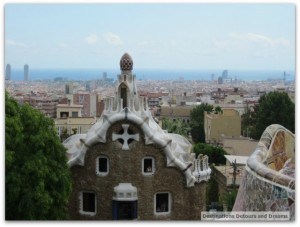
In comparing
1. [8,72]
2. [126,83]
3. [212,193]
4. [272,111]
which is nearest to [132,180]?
[126,83]

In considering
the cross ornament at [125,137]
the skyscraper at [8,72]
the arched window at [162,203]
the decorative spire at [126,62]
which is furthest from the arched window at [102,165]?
the skyscraper at [8,72]

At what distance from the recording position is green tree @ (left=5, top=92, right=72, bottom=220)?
40.3 feet

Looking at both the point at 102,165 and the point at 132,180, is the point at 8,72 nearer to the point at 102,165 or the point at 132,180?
the point at 102,165

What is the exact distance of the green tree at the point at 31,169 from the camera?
40.3 feet

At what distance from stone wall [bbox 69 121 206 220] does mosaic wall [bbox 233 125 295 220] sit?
276 cm

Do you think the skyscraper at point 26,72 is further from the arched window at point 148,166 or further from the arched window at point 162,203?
the arched window at point 162,203

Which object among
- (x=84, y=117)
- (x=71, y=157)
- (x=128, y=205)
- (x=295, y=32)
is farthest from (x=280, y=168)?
(x=84, y=117)

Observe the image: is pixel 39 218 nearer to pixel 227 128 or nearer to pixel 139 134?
pixel 139 134

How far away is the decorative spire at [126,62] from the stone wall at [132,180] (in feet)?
5.05

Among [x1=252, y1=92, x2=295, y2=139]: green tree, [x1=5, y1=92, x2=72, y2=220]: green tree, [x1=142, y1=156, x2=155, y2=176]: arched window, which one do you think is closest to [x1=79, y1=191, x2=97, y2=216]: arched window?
[x1=142, y1=156, x2=155, y2=176]: arched window

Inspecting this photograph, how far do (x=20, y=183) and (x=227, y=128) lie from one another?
83.2ft

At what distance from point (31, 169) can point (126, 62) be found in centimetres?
442

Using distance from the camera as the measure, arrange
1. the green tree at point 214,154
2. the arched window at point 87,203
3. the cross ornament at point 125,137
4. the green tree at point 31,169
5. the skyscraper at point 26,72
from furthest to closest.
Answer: the green tree at point 214,154 → the arched window at point 87,203 → the cross ornament at point 125,137 → the skyscraper at point 26,72 → the green tree at point 31,169

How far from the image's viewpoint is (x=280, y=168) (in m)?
13.1
